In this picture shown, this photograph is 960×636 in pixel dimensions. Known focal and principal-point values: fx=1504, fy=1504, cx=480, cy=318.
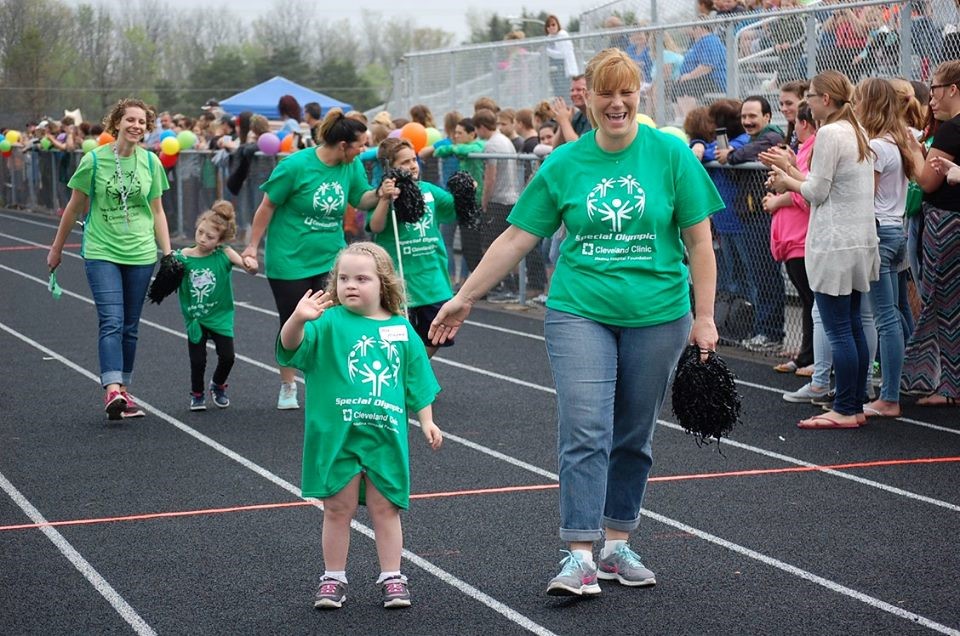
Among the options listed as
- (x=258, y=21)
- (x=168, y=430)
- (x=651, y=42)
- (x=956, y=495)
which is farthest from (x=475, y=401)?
(x=258, y=21)

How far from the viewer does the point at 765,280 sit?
11.7m

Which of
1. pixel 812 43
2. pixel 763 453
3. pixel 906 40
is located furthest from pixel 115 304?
pixel 812 43

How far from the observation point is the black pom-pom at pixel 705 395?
18.6 feet

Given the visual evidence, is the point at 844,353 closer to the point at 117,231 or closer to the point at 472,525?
the point at 472,525

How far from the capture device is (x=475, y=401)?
1023 centimetres

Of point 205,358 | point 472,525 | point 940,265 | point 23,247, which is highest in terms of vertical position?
point 940,265

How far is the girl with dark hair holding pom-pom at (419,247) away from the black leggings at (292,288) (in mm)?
485

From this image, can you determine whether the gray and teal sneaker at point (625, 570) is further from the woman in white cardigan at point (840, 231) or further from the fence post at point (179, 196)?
the fence post at point (179, 196)

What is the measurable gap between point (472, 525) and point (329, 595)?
1368 millimetres

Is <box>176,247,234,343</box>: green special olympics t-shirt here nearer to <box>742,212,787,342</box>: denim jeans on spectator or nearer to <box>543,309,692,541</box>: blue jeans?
<box>742,212,787,342</box>: denim jeans on spectator

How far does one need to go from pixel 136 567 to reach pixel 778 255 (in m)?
5.60

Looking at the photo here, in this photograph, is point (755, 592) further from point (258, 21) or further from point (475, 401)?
point (258, 21)

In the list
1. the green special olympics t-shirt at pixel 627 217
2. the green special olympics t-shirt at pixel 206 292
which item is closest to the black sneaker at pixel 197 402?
the green special olympics t-shirt at pixel 206 292

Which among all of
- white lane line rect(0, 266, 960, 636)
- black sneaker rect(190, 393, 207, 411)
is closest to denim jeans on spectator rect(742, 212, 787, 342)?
white lane line rect(0, 266, 960, 636)
